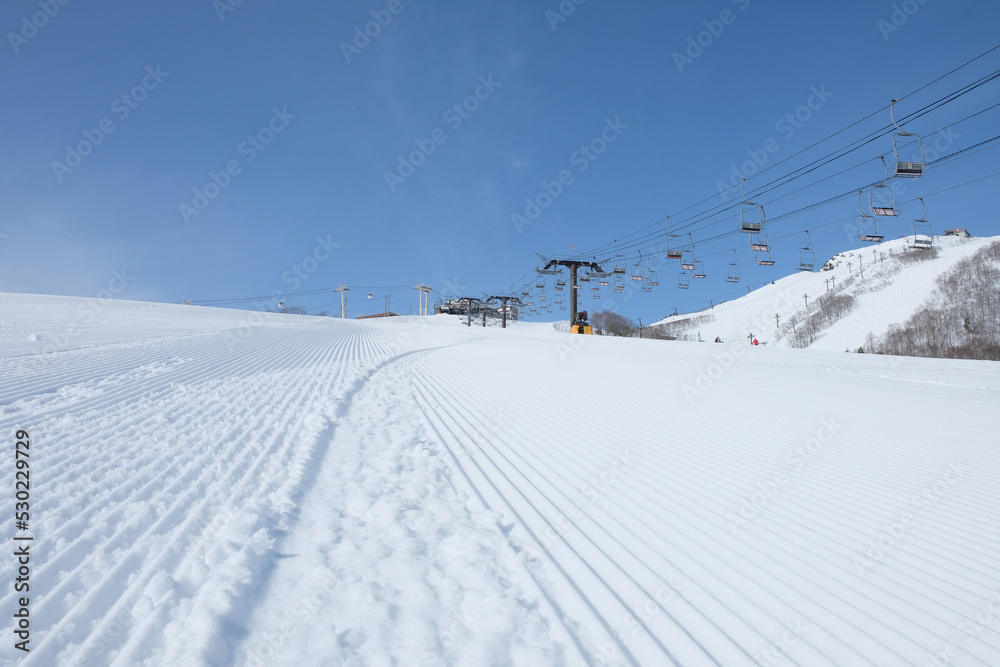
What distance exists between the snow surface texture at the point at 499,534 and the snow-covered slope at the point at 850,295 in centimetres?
4259

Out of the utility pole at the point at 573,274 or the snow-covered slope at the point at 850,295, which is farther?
the snow-covered slope at the point at 850,295

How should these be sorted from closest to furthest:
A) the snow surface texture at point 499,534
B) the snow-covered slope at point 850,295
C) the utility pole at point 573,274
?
the snow surface texture at point 499,534 → the utility pole at point 573,274 → the snow-covered slope at point 850,295

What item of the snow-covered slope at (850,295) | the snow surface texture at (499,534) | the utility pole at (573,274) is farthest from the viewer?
the snow-covered slope at (850,295)

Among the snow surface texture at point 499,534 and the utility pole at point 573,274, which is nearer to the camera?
the snow surface texture at point 499,534

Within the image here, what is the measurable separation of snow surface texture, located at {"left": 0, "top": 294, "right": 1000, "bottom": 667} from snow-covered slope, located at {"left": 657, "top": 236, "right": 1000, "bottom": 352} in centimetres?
4259

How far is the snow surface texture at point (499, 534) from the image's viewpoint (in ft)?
8.40

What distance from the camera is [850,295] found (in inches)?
3297

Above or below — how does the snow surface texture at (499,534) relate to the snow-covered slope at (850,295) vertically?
below

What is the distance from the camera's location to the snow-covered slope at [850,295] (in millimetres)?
66938

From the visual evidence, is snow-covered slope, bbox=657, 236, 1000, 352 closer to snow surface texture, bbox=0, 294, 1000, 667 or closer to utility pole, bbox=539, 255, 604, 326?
utility pole, bbox=539, 255, 604, 326

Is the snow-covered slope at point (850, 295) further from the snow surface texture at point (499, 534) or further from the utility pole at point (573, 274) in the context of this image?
the snow surface texture at point (499, 534)

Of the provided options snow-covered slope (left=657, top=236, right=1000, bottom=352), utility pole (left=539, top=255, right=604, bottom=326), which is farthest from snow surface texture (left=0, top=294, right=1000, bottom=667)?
snow-covered slope (left=657, top=236, right=1000, bottom=352)

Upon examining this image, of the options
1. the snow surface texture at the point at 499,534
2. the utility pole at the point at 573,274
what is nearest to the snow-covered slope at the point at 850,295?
the utility pole at the point at 573,274

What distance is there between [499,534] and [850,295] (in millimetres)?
102397
